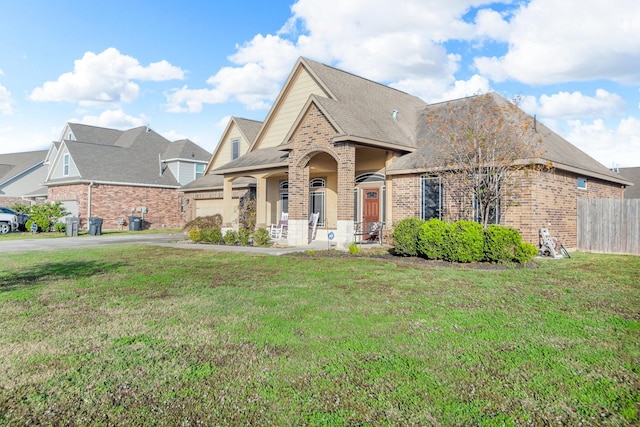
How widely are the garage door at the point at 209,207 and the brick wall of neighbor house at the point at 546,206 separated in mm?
18422

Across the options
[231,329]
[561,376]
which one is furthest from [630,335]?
[231,329]

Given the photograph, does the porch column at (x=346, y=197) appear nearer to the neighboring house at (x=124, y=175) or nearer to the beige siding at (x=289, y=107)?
the beige siding at (x=289, y=107)

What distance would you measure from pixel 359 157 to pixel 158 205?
20070 millimetres

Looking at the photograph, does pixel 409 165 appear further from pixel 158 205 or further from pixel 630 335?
pixel 158 205

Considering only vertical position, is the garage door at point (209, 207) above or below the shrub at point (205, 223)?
above

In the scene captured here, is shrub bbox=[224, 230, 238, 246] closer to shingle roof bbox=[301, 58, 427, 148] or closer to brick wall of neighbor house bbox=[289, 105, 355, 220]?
brick wall of neighbor house bbox=[289, 105, 355, 220]

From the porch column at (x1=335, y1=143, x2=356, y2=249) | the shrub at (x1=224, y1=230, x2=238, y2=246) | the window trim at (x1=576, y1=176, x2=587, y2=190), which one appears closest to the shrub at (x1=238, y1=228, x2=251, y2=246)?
the shrub at (x1=224, y1=230, x2=238, y2=246)

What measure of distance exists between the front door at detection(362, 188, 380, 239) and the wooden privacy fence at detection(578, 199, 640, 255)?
7.46 meters

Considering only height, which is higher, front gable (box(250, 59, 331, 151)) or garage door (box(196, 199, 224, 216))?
front gable (box(250, 59, 331, 151))

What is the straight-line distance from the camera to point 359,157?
61.7 feet

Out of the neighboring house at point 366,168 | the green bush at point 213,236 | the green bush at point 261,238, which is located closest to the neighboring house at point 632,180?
the neighboring house at point 366,168

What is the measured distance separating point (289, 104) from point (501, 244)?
13.3 m

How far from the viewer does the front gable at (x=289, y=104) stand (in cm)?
2025

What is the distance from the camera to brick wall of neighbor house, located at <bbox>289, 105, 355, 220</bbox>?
15484 millimetres
